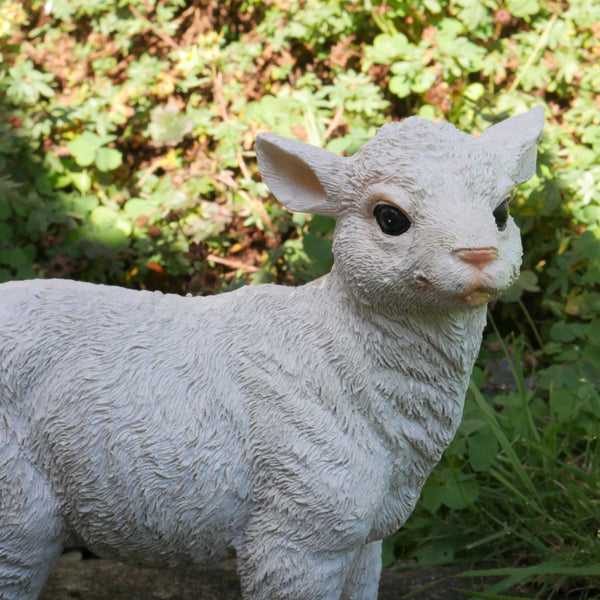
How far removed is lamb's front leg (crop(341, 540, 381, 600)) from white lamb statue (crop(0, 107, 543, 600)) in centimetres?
22

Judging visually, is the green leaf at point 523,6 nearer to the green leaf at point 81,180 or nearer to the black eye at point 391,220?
the green leaf at point 81,180

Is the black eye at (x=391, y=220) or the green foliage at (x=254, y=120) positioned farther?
the green foliage at (x=254, y=120)

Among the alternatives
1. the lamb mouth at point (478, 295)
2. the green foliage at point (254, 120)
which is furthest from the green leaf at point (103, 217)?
the lamb mouth at point (478, 295)

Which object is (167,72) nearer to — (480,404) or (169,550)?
(480,404)

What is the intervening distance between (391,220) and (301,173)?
0.28m

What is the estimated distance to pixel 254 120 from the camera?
→ 369cm

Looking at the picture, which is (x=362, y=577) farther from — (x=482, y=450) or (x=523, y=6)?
(x=523, y=6)

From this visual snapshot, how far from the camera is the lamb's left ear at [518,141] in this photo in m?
1.72

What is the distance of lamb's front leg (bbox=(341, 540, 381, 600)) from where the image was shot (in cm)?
197

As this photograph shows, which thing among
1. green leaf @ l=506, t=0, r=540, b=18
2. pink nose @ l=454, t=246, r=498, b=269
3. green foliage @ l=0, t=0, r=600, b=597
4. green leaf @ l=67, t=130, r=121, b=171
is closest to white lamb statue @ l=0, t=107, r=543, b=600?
pink nose @ l=454, t=246, r=498, b=269

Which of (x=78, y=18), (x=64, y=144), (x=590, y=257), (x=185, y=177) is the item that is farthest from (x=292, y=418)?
(x=78, y=18)

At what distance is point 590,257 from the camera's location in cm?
318

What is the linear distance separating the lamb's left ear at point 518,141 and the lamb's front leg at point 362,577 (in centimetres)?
95

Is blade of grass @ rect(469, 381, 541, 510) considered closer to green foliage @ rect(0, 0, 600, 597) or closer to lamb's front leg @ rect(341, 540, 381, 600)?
green foliage @ rect(0, 0, 600, 597)
